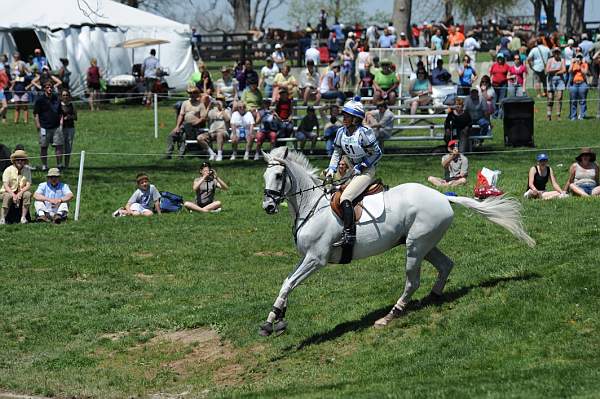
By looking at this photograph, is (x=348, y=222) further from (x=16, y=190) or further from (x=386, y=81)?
(x=386, y=81)

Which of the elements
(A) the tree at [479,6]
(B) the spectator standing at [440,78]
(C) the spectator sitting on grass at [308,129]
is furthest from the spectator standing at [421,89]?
(A) the tree at [479,6]

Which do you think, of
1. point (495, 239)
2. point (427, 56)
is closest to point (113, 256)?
point (495, 239)

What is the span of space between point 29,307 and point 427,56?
88.9 feet

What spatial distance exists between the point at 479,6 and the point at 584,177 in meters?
61.8

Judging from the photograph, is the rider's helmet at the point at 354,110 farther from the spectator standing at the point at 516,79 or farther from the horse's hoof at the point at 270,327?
the spectator standing at the point at 516,79

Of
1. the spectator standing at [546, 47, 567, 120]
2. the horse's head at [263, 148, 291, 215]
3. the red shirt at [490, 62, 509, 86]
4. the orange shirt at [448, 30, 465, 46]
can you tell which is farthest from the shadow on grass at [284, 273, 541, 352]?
the orange shirt at [448, 30, 465, 46]

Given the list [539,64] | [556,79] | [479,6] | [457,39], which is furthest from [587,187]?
[479,6]

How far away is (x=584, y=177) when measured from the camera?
894 inches

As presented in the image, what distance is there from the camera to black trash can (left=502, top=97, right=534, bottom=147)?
30781 mm

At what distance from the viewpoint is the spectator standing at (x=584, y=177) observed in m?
22.6

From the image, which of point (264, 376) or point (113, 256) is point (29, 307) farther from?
point (264, 376)

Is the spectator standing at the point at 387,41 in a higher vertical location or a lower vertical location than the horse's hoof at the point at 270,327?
higher

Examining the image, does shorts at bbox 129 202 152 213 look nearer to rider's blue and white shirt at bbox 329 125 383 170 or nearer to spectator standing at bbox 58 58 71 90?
rider's blue and white shirt at bbox 329 125 383 170

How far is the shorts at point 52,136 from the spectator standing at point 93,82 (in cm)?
1258
